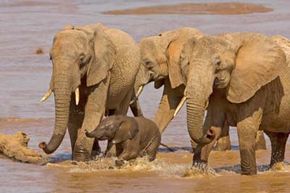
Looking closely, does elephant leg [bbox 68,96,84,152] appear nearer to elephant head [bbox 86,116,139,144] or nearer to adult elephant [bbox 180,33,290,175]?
elephant head [bbox 86,116,139,144]

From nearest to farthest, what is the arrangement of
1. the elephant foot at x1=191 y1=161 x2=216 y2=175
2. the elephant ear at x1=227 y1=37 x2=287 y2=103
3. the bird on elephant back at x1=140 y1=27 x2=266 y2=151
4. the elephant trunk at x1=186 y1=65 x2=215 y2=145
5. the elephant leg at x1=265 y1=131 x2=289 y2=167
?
the elephant trunk at x1=186 y1=65 x2=215 y2=145
the elephant ear at x1=227 y1=37 x2=287 y2=103
the elephant foot at x1=191 y1=161 x2=216 y2=175
the elephant leg at x1=265 y1=131 x2=289 y2=167
the bird on elephant back at x1=140 y1=27 x2=266 y2=151

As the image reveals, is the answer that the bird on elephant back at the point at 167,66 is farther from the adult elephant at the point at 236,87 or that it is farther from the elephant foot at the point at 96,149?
the adult elephant at the point at 236,87

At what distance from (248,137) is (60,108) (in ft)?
7.11

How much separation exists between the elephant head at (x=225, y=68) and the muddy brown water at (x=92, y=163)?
751 millimetres

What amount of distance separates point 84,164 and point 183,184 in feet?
5.47

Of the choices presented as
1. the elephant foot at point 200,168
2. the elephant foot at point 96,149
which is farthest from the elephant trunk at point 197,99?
the elephant foot at point 96,149

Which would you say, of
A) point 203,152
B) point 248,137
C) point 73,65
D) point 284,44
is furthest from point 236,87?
point 73,65

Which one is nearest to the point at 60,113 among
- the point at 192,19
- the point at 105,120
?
the point at 105,120

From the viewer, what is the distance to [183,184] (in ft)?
43.0

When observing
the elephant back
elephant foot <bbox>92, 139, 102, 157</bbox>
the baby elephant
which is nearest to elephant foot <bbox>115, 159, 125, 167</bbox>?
the baby elephant

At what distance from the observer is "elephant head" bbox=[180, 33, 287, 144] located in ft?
40.8

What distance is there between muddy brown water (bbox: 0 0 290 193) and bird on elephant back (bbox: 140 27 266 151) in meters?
0.47

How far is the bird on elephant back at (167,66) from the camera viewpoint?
650 inches

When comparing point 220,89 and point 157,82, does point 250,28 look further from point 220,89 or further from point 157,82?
point 220,89
